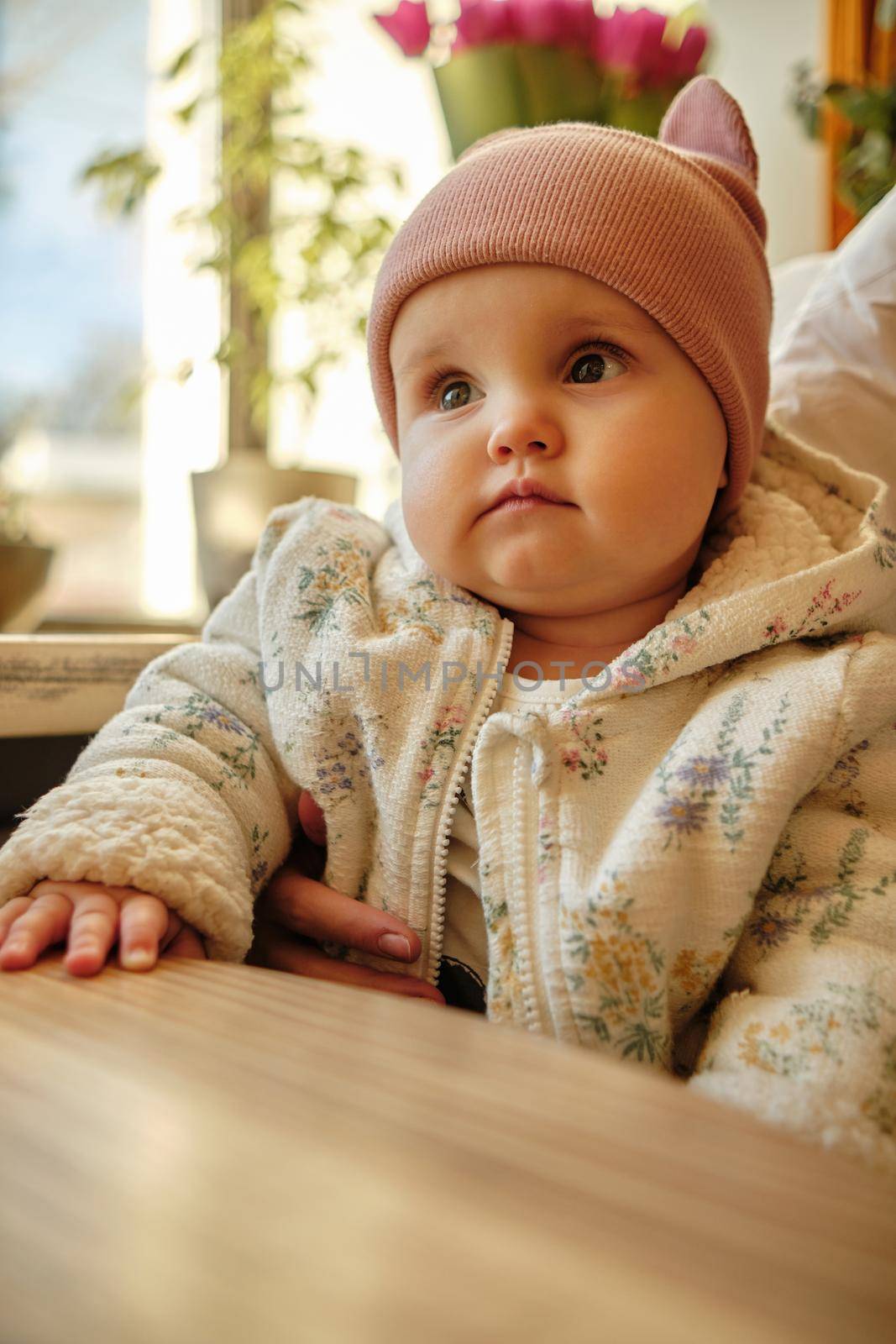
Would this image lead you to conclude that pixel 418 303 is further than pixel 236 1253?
Yes

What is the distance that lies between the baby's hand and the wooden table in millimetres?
109

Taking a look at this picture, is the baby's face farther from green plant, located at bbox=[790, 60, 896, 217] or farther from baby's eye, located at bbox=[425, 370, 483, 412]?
green plant, located at bbox=[790, 60, 896, 217]

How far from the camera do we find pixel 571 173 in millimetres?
726

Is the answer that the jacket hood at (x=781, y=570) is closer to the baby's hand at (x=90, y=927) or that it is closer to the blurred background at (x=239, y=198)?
the baby's hand at (x=90, y=927)

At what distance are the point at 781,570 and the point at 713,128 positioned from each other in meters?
0.43

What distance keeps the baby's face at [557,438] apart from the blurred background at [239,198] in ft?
2.13

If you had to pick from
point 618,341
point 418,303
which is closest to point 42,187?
point 418,303

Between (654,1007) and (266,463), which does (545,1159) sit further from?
(266,463)

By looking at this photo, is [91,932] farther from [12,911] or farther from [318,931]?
[318,931]

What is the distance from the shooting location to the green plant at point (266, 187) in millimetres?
1609

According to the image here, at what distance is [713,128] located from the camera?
88 cm

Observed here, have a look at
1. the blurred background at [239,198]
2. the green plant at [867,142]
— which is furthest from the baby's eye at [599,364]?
the green plant at [867,142]

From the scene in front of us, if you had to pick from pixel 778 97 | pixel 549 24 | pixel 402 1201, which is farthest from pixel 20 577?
pixel 778 97

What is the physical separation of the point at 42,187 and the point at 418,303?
5.31 ft
